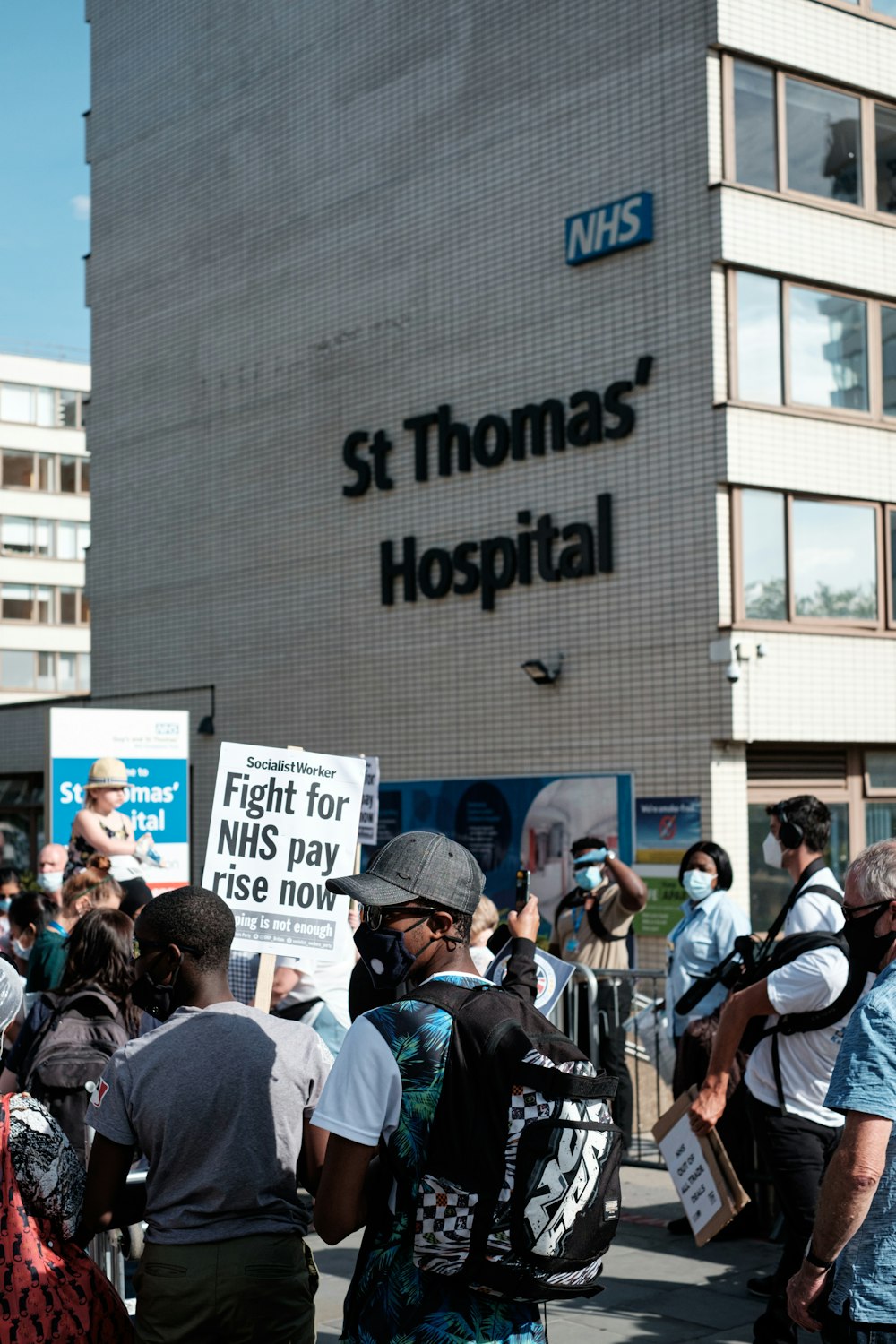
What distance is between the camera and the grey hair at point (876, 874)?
3900 millimetres

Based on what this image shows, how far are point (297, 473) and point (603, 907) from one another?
1326cm

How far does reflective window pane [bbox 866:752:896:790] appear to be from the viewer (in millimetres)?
17859

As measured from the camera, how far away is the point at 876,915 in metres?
3.93

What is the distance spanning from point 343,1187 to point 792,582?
1478cm

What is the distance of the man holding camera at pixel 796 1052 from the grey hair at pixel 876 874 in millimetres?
1909

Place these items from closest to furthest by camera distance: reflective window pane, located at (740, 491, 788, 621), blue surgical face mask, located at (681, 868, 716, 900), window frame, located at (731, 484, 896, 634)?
blue surgical face mask, located at (681, 868, 716, 900) → window frame, located at (731, 484, 896, 634) → reflective window pane, located at (740, 491, 788, 621)

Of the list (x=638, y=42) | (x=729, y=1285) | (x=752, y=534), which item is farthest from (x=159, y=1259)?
(x=638, y=42)

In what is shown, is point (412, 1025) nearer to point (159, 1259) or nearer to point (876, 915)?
point (159, 1259)

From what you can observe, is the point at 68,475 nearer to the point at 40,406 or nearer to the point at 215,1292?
the point at 40,406

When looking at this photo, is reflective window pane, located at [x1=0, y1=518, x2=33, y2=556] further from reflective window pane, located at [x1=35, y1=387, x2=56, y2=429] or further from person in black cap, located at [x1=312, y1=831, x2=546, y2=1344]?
person in black cap, located at [x1=312, y1=831, x2=546, y2=1344]

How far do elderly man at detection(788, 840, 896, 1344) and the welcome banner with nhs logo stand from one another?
32.8 feet

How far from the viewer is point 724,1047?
20.0ft

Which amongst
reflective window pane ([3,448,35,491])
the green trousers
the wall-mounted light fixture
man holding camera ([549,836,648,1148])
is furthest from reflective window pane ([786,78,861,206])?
reflective window pane ([3,448,35,491])

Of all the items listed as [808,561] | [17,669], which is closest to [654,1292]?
[808,561]
